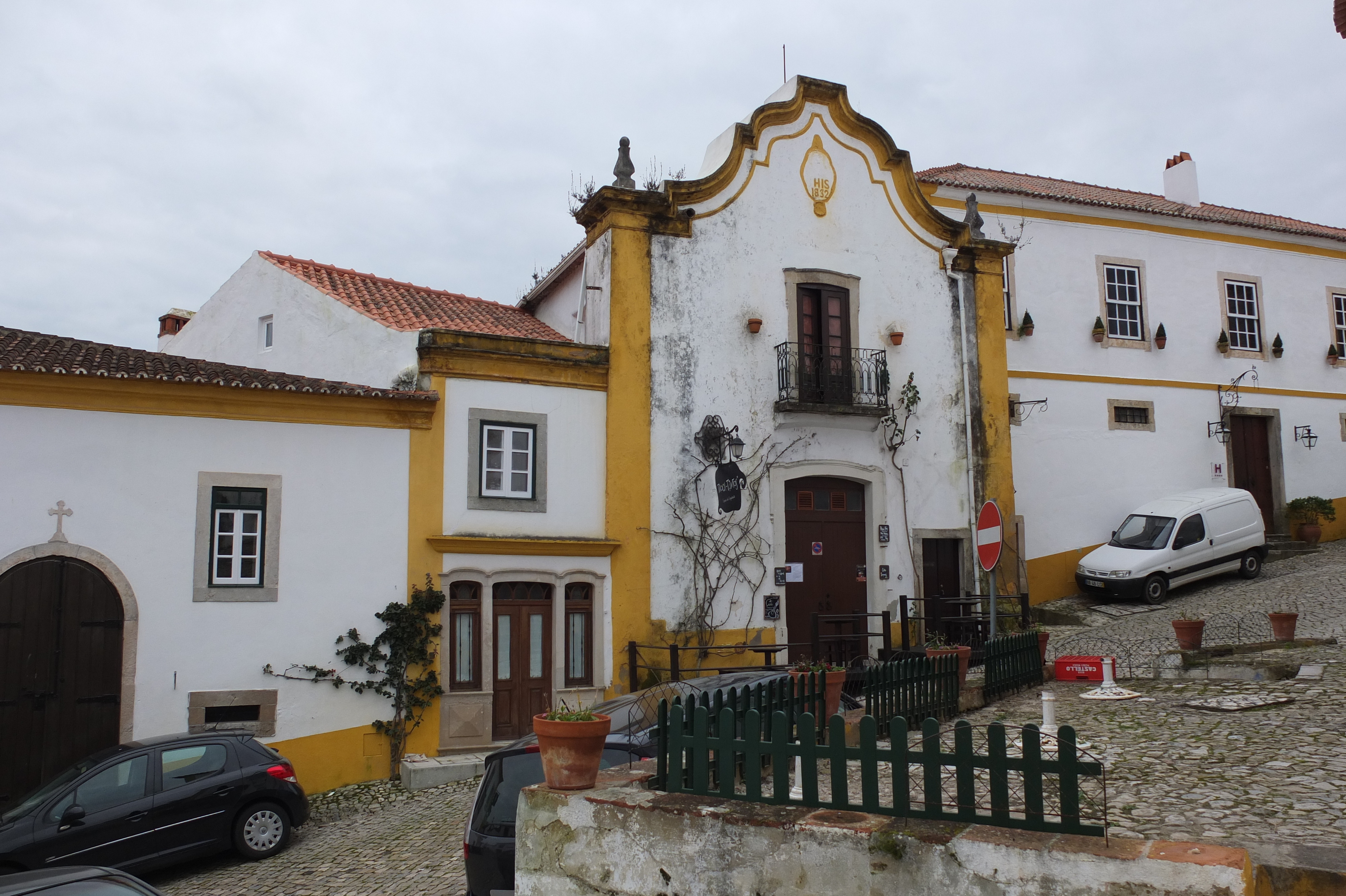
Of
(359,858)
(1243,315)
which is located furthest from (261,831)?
(1243,315)

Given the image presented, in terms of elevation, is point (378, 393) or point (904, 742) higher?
point (378, 393)

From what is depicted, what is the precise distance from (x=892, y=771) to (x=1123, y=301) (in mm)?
18442

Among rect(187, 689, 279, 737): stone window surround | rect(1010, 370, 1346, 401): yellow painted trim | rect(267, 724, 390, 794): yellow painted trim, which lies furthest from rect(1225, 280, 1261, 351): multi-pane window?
rect(187, 689, 279, 737): stone window surround

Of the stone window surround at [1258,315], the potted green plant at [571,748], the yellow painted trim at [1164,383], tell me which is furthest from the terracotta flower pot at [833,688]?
the stone window surround at [1258,315]

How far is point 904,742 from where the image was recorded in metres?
5.09

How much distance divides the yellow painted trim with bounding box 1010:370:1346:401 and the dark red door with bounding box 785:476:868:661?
17.5ft

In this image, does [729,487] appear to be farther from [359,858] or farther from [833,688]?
[359,858]

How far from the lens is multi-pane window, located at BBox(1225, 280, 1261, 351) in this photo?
22.2 meters

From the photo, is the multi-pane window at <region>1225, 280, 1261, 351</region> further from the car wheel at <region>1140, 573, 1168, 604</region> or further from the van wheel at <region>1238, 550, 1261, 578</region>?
the car wheel at <region>1140, 573, 1168, 604</region>

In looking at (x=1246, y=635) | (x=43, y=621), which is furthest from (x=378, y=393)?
(x=1246, y=635)

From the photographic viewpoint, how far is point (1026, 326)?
19.8m

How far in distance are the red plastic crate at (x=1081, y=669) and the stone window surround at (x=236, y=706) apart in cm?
987

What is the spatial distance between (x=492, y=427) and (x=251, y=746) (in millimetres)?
5338

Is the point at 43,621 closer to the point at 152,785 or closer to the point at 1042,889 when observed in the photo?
the point at 152,785
